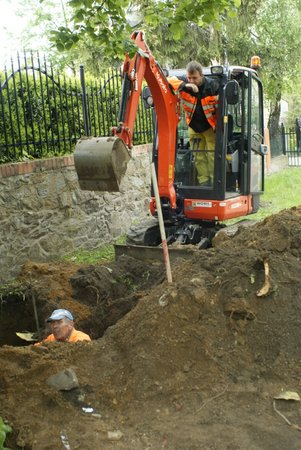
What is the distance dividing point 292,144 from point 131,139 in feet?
Answer: 65.4

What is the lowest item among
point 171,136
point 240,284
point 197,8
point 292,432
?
point 292,432

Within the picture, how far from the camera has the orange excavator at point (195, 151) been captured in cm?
723

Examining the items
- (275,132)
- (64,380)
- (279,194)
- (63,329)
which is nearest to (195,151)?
(63,329)

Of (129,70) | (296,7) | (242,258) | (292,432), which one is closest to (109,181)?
(129,70)

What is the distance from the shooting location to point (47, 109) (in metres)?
9.30

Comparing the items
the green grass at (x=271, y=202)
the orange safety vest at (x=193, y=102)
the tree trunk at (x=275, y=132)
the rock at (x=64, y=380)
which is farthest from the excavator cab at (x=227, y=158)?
the tree trunk at (x=275, y=132)

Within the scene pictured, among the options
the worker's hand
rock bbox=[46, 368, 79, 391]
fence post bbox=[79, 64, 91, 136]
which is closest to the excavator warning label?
the worker's hand

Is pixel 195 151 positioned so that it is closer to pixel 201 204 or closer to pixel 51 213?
pixel 201 204

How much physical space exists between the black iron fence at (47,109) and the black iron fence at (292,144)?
14252mm

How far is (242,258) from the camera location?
5.17 metres

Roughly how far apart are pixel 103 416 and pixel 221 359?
1008 millimetres

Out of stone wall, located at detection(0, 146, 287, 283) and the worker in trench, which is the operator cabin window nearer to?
stone wall, located at detection(0, 146, 287, 283)

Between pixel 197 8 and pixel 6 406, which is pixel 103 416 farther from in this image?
pixel 197 8

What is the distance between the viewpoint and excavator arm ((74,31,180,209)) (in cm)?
633
